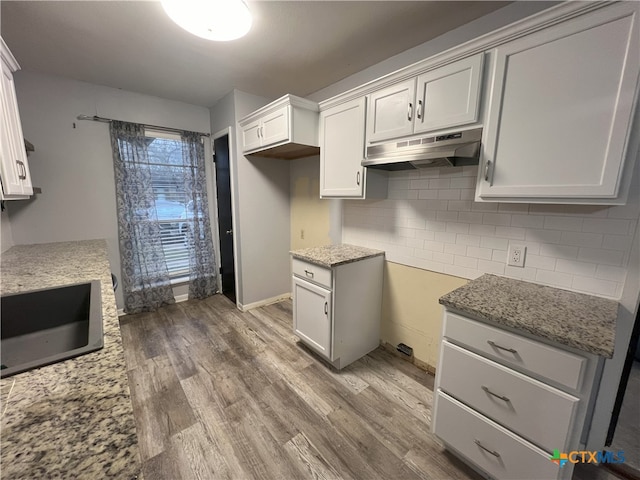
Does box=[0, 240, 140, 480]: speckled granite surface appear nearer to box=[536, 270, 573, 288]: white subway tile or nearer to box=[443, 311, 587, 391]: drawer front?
box=[443, 311, 587, 391]: drawer front

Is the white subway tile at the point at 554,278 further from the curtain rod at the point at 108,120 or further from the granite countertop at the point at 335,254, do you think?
the curtain rod at the point at 108,120

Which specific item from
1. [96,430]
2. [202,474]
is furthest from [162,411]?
[96,430]

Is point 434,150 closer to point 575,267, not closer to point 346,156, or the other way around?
point 346,156

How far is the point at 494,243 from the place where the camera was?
167 centimetres

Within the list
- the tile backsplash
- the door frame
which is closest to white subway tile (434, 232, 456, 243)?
the tile backsplash

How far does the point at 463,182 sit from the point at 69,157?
362 cm

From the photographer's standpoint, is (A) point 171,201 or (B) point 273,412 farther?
(A) point 171,201

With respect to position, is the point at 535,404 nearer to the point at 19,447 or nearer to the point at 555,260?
the point at 555,260

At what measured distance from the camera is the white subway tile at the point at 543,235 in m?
1.43

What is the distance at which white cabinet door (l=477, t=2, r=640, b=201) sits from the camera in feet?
3.42

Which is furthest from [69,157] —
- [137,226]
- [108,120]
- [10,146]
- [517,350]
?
[517,350]

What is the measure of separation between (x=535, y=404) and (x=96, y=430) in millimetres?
1496

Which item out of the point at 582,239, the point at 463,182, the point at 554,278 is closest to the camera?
the point at 582,239

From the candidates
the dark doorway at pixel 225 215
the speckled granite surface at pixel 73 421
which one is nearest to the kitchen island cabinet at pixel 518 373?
the speckled granite surface at pixel 73 421
